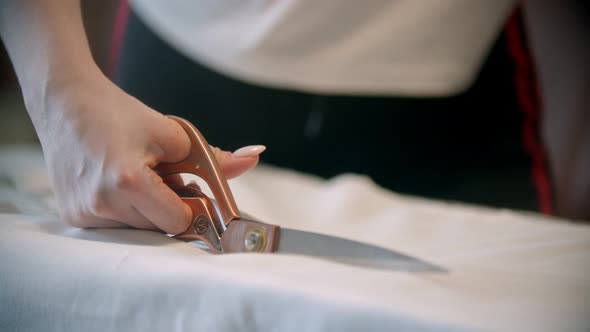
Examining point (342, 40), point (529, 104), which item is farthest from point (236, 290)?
point (529, 104)

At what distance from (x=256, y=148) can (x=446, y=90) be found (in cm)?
44

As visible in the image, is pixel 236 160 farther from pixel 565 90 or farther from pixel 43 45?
pixel 565 90

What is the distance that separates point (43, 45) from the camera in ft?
1.04

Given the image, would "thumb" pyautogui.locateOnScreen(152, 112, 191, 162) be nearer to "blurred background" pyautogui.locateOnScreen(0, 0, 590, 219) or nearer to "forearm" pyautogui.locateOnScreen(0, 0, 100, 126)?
"forearm" pyautogui.locateOnScreen(0, 0, 100, 126)

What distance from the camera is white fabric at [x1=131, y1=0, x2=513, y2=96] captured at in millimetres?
533

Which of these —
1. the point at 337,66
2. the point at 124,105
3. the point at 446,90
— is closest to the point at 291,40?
the point at 337,66

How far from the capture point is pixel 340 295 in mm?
232

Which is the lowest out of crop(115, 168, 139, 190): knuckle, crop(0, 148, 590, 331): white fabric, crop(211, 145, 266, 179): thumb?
crop(0, 148, 590, 331): white fabric

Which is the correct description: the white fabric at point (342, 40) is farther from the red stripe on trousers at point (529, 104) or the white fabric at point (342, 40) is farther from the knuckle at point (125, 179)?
the knuckle at point (125, 179)

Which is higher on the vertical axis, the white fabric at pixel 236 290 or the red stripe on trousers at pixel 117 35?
the red stripe on trousers at pixel 117 35

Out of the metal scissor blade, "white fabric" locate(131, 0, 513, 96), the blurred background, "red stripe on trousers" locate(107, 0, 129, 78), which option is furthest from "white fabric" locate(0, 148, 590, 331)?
the blurred background

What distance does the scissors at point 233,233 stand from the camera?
263 mm

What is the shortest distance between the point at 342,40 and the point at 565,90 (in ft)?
1.17

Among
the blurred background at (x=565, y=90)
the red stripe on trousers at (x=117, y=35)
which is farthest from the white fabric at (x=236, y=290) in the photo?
the blurred background at (x=565, y=90)
